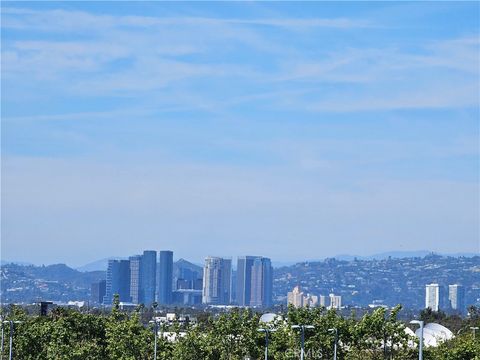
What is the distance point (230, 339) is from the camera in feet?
185

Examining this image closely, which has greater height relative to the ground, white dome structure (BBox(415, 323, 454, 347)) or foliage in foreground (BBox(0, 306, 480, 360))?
foliage in foreground (BBox(0, 306, 480, 360))

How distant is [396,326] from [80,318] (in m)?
20.7

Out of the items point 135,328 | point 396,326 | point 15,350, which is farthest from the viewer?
point 15,350

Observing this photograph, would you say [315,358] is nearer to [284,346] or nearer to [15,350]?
[284,346]

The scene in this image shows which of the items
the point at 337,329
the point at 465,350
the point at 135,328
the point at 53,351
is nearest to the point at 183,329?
the point at 135,328

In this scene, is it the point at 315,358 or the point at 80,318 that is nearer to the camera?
the point at 315,358

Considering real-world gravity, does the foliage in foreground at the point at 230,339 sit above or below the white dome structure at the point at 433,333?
above

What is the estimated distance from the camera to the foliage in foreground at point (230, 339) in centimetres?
5122

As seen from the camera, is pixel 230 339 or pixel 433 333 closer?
pixel 230 339

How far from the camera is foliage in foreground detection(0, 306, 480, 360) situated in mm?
51219

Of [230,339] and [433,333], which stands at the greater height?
[230,339]

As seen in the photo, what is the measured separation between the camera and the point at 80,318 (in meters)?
63.4

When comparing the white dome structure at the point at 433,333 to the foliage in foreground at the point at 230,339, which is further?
the white dome structure at the point at 433,333

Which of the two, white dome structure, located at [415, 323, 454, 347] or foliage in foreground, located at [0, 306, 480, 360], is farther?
white dome structure, located at [415, 323, 454, 347]
